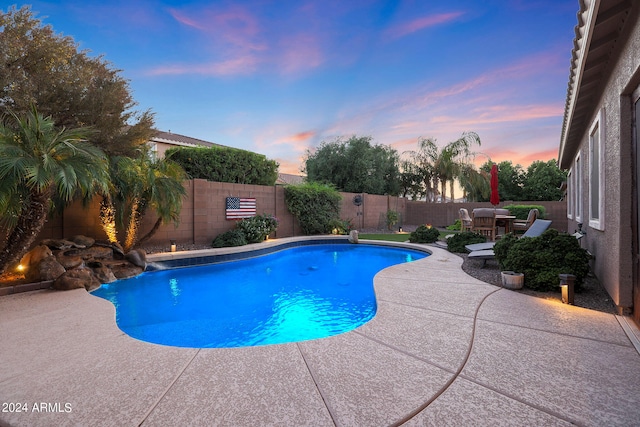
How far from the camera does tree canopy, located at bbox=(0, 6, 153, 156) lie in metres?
6.83

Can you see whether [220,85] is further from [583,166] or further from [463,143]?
[463,143]

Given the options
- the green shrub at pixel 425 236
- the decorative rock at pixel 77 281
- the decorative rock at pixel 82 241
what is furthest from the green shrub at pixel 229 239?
the green shrub at pixel 425 236

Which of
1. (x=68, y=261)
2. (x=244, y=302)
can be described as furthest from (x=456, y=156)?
(x=68, y=261)

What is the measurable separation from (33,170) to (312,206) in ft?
33.2

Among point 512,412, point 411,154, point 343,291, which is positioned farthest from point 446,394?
point 411,154

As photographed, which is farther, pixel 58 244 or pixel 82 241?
pixel 82 241

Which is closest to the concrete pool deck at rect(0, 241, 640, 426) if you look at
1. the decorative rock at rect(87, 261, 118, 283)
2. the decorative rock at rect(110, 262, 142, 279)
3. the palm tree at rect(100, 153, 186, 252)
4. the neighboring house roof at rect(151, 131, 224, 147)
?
the decorative rock at rect(87, 261, 118, 283)

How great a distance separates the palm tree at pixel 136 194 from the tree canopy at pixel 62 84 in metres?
1.23

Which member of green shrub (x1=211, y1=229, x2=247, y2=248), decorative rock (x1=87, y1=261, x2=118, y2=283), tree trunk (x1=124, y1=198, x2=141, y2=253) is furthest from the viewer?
green shrub (x1=211, y1=229, x2=247, y2=248)

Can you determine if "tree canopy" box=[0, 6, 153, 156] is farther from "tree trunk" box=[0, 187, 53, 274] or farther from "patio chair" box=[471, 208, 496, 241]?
"patio chair" box=[471, 208, 496, 241]

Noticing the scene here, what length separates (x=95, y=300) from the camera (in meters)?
4.46

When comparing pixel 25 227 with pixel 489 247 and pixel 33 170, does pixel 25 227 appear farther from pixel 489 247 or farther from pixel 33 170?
pixel 489 247

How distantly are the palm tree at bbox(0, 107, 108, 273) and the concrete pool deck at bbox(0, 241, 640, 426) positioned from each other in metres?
2.22

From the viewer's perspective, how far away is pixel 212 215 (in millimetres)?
10422
